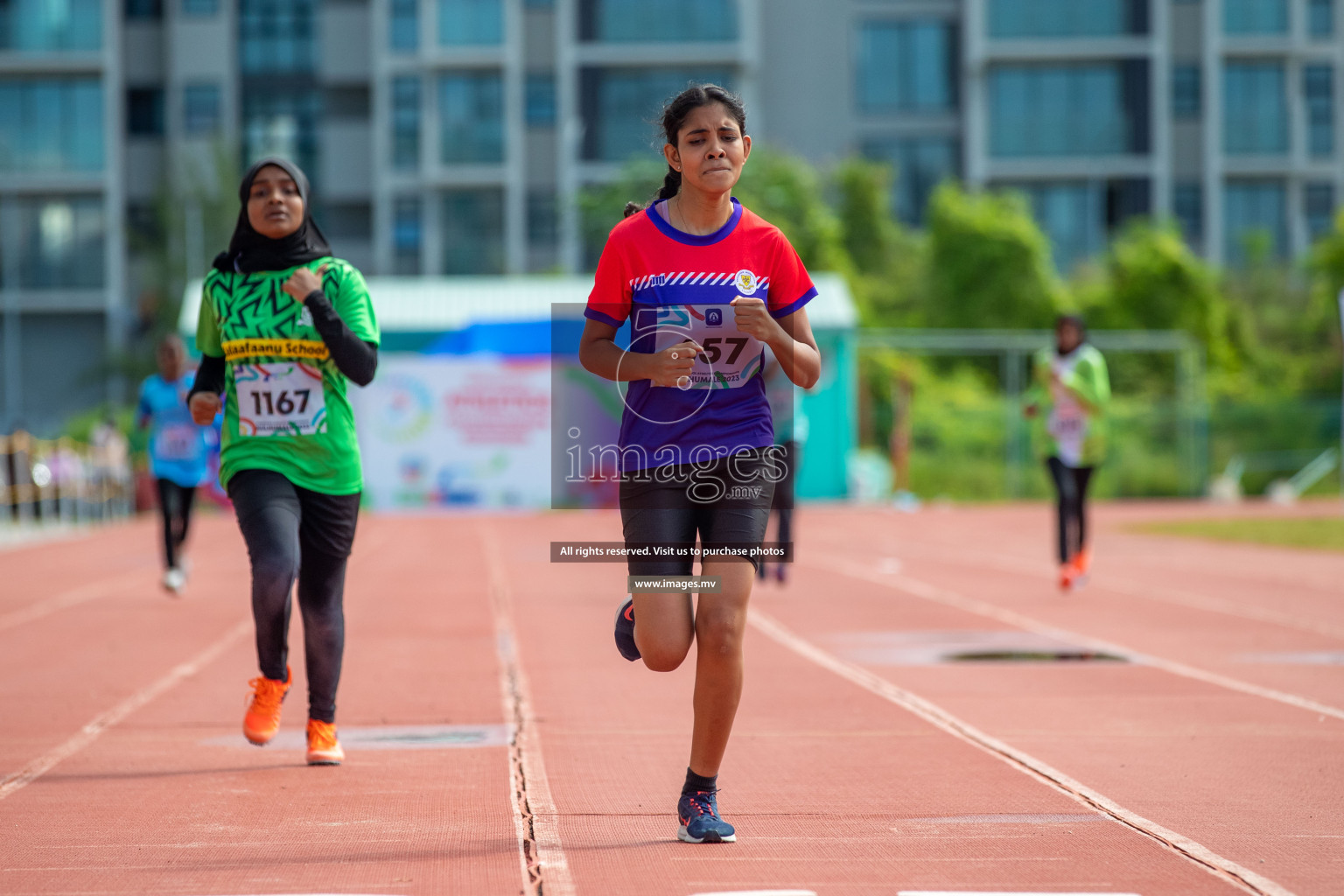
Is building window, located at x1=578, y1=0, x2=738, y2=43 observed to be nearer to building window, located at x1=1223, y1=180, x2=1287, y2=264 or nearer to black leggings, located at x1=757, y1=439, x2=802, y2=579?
building window, located at x1=1223, y1=180, x2=1287, y2=264

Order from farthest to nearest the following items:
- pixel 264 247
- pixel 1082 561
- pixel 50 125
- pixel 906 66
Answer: pixel 906 66 → pixel 50 125 → pixel 1082 561 → pixel 264 247

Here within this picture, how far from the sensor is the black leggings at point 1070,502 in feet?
43.3

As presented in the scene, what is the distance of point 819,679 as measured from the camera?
851 cm

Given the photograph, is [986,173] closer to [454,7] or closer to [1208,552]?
[454,7]

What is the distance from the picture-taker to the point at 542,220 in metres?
52.9

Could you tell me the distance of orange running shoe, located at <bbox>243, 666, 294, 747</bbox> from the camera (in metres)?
5.98

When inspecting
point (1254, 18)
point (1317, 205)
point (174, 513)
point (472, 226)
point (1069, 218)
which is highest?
point (1254, 18)

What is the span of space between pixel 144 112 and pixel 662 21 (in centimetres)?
1752

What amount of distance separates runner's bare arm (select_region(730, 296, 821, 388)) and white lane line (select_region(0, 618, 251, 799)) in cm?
297

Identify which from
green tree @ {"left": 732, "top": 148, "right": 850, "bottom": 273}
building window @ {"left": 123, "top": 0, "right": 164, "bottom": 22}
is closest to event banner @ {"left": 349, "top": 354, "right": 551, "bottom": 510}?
green tree @ {"left": 732, "top": 148, "right": 850, "bottom": 273}

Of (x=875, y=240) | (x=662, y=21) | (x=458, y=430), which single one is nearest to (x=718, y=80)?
(x=662, y=21)

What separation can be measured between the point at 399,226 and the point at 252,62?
27.1 ft

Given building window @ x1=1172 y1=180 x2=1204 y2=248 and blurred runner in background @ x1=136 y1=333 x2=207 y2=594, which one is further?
building window @ x1=1172 y1=180 x2=1204 y2=248

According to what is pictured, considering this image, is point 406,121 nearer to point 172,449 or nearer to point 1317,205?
point 1317,205
